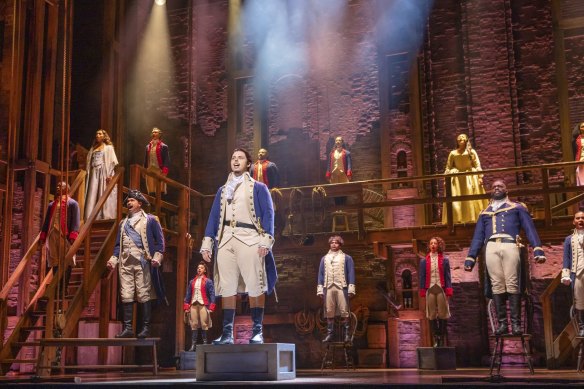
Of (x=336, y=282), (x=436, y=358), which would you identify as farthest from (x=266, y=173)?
(x=436, y=358)

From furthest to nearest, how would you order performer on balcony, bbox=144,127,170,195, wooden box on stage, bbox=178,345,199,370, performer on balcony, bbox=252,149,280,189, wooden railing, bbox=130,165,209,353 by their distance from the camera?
performer on balcony, bbox=144,127,170,195
performer on balcony, bbox=252,149,280,189
wooden railing, bbox=130,165,209,353
wooden box on stage, bbox=178,345,199,370

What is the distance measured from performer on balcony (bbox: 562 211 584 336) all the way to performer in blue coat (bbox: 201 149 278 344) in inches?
156

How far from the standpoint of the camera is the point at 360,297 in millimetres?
14164

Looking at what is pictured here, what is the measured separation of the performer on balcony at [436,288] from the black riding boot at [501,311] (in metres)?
3.36

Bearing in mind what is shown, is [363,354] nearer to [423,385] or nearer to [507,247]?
[507,247]

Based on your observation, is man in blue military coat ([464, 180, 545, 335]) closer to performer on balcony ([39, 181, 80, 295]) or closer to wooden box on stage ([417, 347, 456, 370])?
wooden box on stage ([417, 347, 456, 370])

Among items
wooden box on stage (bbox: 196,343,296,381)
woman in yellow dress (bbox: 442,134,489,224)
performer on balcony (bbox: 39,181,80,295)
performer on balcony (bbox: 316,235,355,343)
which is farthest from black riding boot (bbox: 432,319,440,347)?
performer on balcony (bbox: 39,181,80,295)

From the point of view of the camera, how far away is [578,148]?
1212 centimetres

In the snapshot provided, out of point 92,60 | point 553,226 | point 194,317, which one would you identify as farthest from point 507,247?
point 92,60

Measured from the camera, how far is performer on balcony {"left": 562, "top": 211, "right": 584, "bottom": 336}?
872 centimetres

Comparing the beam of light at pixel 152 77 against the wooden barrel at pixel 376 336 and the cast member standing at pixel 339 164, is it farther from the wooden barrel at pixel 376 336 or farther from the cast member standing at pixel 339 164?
the wooden barrel at pixel 376 336

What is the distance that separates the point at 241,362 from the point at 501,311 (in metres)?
2.46

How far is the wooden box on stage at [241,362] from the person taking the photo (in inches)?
238

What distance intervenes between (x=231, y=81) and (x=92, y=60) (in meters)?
2.94
